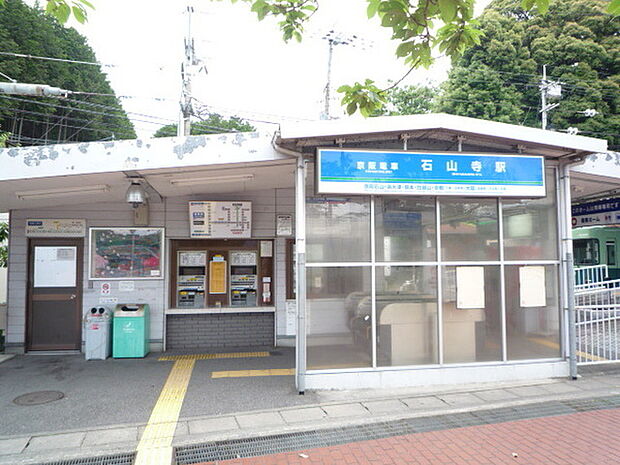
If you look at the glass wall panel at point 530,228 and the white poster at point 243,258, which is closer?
the glass wall panel at point 530,228

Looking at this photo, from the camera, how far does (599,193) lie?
9.23m

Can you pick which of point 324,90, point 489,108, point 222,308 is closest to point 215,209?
point 222,308

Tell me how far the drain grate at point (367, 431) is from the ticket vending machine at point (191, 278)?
4521 millimetres

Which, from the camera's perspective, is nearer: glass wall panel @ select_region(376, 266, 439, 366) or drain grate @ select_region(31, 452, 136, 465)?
drain grate @ select_region(31, 452, 136, 465)

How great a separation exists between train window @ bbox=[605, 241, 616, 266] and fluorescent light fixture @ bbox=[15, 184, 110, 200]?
16867mm

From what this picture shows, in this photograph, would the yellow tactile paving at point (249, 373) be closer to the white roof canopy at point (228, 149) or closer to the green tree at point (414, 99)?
the white roof canopy at point (228, 149)

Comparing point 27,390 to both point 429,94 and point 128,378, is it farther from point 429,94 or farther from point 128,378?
point 429,94

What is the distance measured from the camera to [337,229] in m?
5.97

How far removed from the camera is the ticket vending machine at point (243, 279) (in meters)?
8.61

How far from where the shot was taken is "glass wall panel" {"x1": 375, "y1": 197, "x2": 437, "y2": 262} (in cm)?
607

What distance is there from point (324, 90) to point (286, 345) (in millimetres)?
14773

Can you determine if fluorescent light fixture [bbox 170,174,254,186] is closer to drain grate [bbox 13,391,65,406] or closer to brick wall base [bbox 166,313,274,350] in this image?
brick wall base [bbox 166,313,274,350]

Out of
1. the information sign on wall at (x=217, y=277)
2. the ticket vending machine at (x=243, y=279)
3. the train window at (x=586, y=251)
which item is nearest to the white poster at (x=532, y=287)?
the ticket vending machine at (x=243, y=279)

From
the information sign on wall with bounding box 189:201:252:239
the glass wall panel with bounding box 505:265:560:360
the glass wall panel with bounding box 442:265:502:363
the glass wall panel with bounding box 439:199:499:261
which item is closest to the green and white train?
the glass wall panel with bounding box 505:265:560:360
